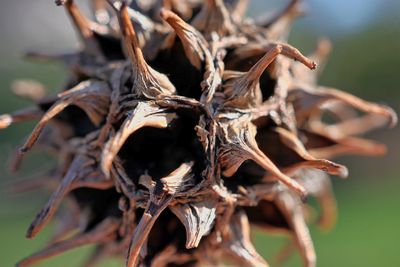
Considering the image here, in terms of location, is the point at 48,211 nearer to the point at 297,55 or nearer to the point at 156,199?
the point at 156,199

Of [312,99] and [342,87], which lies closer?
[312,99]

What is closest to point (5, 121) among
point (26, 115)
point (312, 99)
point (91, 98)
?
point (26, 115)

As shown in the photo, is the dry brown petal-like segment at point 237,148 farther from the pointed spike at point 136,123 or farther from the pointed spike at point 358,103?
the pointed spike at point 358,103

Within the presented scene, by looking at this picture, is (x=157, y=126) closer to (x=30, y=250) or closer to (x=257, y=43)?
(x=257, y=43)

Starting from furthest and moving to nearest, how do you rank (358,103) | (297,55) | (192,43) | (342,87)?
(342,87) < (358,103) < (192,43) < (297,55)

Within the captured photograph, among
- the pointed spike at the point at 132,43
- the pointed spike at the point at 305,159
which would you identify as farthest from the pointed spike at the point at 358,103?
the pointed spike at the point at 132,43

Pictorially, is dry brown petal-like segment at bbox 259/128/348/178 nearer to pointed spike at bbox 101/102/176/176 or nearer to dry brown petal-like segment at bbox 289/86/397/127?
dry brown petal-like segment at bbox 289/86/397/127

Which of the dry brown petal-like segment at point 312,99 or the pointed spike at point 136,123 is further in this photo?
the dry brown petal-like segment at point 312,99

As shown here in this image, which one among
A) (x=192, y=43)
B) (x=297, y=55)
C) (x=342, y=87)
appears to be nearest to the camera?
(x=297, y=55)
